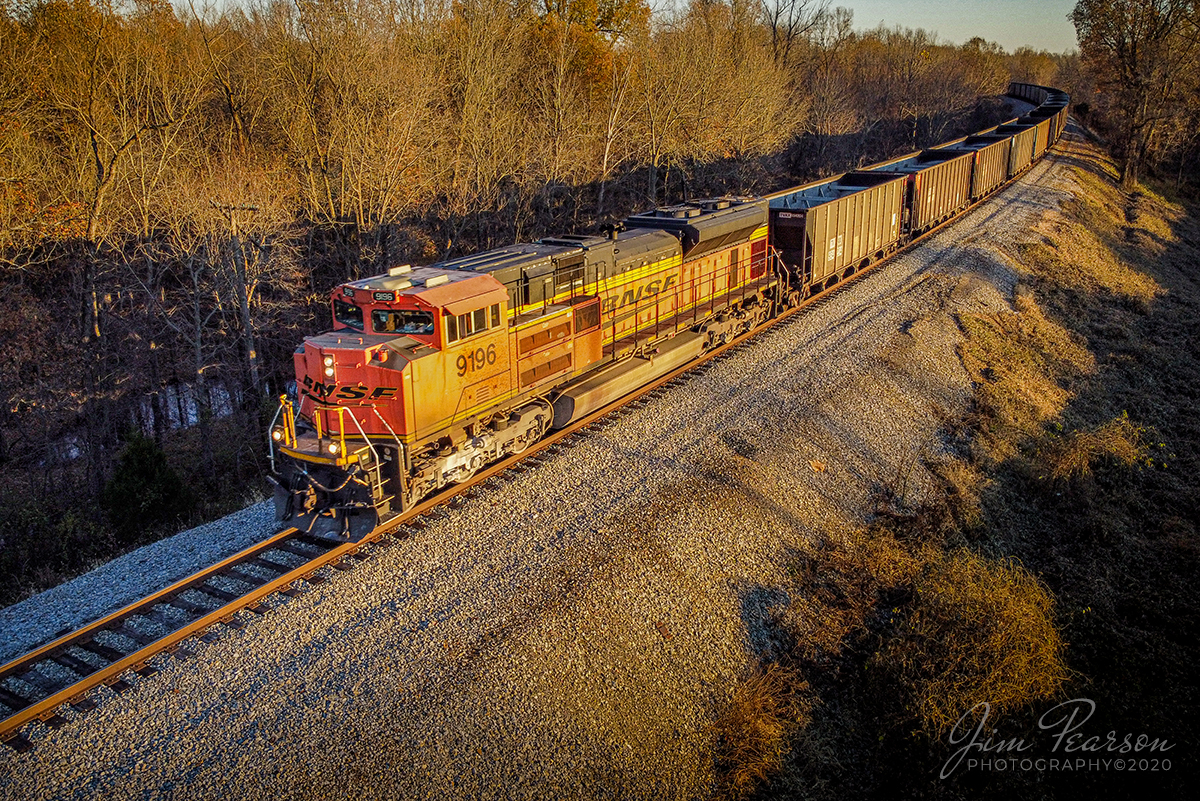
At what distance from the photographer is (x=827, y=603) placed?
10.9m

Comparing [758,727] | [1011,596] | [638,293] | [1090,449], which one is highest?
[638,293]

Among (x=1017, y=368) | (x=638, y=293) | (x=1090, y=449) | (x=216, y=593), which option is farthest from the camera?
(x=1017, y=368)

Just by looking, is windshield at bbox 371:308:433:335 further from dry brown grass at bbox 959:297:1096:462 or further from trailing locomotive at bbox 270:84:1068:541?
dry brown grass at bbox 959:297:1096:462

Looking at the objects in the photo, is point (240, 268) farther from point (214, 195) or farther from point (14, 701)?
point (14, 701)

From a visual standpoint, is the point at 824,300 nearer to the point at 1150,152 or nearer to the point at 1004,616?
the point at 1004,616

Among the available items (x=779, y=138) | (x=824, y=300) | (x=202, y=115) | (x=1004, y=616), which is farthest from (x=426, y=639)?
(x=779, y=138)

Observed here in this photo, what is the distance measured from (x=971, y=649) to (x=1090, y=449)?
28.3 ft

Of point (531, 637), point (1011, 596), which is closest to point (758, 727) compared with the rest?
point (531, 637)

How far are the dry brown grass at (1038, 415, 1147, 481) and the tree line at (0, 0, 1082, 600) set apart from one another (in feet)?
54.6

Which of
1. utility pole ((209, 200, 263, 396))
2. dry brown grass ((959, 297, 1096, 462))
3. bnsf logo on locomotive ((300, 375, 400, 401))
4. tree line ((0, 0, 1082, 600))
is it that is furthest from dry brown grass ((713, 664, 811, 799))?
utility pole ((209, 200, 263, 396))

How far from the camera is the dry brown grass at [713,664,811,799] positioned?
8078mm

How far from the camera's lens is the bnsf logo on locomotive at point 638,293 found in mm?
15484

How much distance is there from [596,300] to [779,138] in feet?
108

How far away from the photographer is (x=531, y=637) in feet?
30.5
